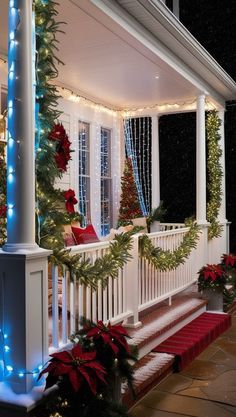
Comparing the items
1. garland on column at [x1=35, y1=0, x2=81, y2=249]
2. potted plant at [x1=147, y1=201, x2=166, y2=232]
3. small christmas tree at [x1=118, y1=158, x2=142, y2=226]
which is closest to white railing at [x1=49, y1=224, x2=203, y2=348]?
garland on column at [x1=35, y1=0, x2=81, y2=249]

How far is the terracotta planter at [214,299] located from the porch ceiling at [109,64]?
310 centimetres

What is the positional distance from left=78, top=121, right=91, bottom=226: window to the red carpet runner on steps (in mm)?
2718

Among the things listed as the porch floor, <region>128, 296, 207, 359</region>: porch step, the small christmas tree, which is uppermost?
the small christmas tree

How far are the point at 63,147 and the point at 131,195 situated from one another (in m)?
5.23

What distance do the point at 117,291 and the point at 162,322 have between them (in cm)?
95

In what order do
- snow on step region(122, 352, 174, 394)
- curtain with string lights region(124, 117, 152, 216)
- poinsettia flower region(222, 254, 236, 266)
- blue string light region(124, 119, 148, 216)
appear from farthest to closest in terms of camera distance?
curtain with string lights region(124, 117, 152, 216) → blue string light region(124, 119, 148, 216) → poinsettia flower region(222, 254, 236, 266) → snow on step region(122, 352, 174, 394)

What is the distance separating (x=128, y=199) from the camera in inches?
359

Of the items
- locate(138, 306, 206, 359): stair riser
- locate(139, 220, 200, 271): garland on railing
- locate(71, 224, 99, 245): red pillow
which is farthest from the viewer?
locate(71, 224, 99, 245): red pillow

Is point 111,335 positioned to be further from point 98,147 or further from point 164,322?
point 98,147

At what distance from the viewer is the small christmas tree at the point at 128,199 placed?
356 inches

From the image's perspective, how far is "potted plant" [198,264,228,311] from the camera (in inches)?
279

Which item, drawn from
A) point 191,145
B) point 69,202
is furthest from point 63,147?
point 191,145

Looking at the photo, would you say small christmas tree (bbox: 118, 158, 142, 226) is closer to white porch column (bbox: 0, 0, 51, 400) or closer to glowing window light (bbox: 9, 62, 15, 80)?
white porch column (bbox: 0, 0, 51, 400)

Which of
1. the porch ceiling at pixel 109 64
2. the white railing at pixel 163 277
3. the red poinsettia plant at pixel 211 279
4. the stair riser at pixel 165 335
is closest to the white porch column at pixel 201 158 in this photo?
the porch ceiling at pixel 109 64
